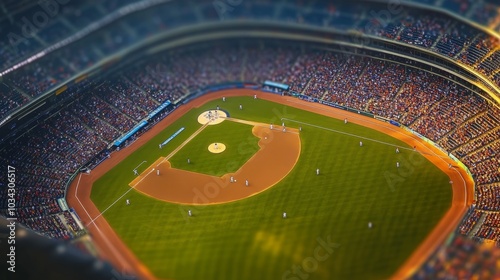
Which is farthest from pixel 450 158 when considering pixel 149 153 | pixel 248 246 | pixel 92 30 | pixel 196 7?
pixel 92 30

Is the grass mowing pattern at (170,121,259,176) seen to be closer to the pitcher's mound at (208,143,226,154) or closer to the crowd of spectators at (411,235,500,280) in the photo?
the pitcher's mound at (208,143,226,154)

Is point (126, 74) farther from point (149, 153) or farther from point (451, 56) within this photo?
point (451, 56)

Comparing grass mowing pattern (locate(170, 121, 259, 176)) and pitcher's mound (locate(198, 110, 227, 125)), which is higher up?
pitcher's mound (locate(198, 110, 227, 125))

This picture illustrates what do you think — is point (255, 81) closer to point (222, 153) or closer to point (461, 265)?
point (222, 153)

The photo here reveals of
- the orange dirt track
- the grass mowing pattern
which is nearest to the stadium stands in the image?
the orange dirt track

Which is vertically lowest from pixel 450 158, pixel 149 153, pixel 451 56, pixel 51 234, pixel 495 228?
pixel 495 228

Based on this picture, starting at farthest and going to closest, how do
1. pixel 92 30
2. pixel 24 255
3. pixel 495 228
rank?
1. pixel 92 30
2. pixel 495 228
3. pixel 24 255

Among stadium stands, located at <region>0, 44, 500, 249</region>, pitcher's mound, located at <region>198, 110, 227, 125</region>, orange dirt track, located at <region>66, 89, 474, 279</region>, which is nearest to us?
orange dirt track, located at <region>66, 89, 474, 279</region>
